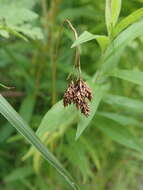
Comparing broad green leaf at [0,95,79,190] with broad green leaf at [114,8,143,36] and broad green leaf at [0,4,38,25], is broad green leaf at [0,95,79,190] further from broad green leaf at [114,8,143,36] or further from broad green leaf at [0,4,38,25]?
broad green leaf at [0,4,38,25]

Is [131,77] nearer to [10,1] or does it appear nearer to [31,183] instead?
[10,1]

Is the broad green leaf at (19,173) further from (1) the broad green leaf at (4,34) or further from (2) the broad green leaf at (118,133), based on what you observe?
(1) the broad green leaf at (4,34)

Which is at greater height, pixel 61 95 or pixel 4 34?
pixel 4 34

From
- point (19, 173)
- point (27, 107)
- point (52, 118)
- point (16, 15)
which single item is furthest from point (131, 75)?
point (19, 173)

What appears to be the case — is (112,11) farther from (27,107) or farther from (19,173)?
(19,173)

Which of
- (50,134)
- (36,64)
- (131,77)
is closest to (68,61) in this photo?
(36,64)
